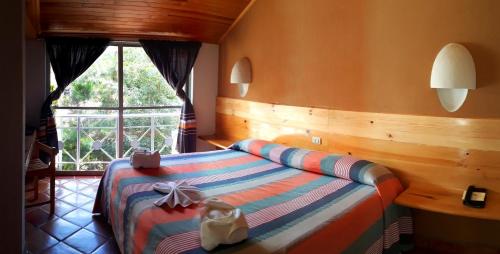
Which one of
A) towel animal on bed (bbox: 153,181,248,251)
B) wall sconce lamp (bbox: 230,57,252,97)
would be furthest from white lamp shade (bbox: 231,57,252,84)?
towel animal on bed (bbox: 153,181,248,251)

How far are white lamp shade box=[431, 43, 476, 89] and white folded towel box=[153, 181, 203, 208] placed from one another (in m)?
1.73

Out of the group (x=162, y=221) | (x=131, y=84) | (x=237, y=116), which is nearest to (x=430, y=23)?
(x=162, y=221)

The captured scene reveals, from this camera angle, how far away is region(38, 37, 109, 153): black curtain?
404cm

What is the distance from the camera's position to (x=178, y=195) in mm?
2111

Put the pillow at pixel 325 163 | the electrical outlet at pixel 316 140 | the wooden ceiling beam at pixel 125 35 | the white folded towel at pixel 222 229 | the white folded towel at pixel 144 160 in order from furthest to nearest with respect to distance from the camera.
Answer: the wooden ceiling beam at pixel 125 35 → the electrical outlet at pixel 316 140 → the white folded towel at pixel 144 160 → the pillow at pixel 325 163 → the white folded towel at pixel 222 229

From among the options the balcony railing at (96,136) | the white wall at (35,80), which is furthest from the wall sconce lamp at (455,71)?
the white wall at (35,80)

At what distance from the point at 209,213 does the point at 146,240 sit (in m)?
0.37

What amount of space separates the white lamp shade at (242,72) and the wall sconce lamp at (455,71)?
2.15m

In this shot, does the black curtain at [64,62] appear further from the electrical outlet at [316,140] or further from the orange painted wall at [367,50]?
the electrical outlet at [316,140]

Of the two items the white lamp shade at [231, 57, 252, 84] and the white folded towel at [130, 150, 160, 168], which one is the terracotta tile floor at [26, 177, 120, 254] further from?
the white lamp shade at [231, 57, 252, 84]

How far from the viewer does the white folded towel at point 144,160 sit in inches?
111

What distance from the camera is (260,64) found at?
403cm

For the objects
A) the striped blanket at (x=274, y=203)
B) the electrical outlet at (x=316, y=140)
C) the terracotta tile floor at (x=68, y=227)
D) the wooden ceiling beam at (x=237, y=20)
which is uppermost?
the wooden ceiling beam at (x=237, y=20)

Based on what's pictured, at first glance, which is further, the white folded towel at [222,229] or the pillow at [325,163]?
the pillow at [325,163]
